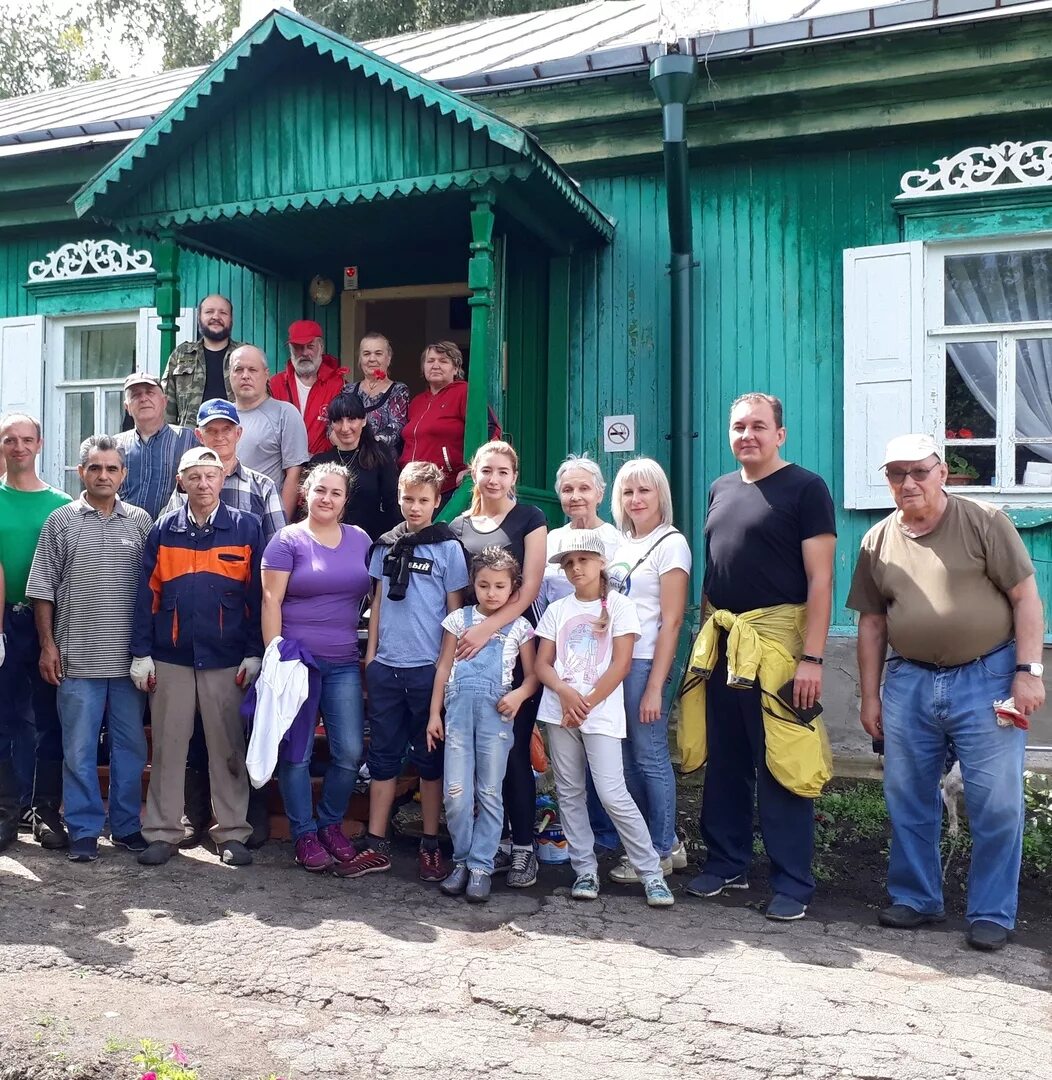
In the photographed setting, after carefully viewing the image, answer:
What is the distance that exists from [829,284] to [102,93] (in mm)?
7513

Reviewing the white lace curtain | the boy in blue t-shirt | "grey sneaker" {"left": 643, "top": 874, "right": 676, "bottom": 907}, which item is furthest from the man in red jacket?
the white lace curtain

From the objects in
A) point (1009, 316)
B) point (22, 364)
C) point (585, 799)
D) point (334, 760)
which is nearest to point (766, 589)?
point (585, 799)

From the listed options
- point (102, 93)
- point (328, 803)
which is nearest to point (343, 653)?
point (328, 803)

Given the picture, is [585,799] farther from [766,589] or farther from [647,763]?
[766,589]

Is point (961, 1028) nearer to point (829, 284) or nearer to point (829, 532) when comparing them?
point (829, 532)

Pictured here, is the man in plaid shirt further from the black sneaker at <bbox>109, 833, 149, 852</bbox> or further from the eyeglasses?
the eyeglasses

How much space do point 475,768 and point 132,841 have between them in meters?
1.62

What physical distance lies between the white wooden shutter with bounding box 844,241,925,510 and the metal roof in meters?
1.23

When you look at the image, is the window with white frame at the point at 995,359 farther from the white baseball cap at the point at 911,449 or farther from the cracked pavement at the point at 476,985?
the cracked pavement at the point at 476,985

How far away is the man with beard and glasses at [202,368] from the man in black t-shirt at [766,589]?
3.08 metres

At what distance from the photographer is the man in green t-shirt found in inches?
195

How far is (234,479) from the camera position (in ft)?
16.7

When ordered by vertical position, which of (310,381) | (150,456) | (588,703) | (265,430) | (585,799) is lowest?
(585,799)

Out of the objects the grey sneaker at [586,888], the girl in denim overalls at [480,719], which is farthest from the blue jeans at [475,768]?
the grey sneaker at [586,888]
